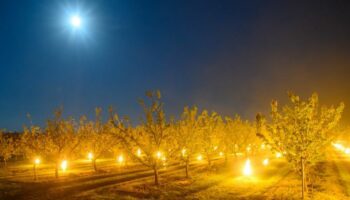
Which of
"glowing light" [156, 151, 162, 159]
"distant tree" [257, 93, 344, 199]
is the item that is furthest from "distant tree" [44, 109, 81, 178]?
"distant tree" [257, 93, 344, 199]

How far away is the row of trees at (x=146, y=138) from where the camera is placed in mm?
31170

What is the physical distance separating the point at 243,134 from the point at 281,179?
2802 cm

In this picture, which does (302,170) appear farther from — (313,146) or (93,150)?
(93,150)

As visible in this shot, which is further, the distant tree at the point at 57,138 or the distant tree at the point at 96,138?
the distant tree at the point at 96,138

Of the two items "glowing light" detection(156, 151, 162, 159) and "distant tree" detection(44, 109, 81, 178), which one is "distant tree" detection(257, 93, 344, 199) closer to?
"glowing light" detection(156, 151, 162, 159)

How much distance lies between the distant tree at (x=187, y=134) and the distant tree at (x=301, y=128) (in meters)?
14.5

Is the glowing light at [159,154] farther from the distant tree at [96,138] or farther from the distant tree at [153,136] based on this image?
the distant tree at [96,138]

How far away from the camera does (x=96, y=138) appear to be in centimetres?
4916

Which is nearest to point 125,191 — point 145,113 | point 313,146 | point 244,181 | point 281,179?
point 145,113

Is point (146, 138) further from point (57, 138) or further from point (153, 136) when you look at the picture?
point (57, 138)

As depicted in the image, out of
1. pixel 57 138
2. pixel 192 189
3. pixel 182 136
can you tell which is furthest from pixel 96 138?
pixel 192 189

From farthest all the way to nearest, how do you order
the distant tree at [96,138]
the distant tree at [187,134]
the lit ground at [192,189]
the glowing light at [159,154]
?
the distant tree at [96,138], the distant tree at [187,134], the glowing light at [159,154], the lit ground at [192,189]

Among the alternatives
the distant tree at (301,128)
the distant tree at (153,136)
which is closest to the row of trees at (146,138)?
the distant tree at (153,136)

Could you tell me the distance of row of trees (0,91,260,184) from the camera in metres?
31.2
